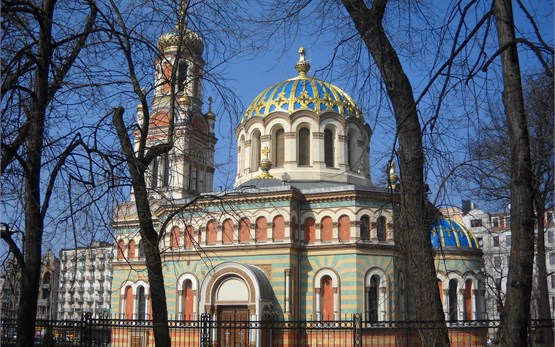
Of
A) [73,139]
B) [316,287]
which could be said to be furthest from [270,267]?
[73,139]

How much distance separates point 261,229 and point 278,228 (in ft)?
2.59

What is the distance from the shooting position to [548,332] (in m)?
14.1

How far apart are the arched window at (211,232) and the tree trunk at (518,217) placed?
22.2 meters

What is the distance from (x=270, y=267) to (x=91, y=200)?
63.2 feet

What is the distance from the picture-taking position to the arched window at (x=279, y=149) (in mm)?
31359

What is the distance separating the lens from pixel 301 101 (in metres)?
31.3

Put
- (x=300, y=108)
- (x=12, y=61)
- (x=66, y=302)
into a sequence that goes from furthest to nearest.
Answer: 1. (x=66, y=302)
2. (x=300, y=108)
3. (x=12, y=61)

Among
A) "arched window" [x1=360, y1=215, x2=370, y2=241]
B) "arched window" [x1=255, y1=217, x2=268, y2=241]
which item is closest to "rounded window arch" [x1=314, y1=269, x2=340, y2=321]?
"arched window" [x1=360, y1=215, x2=370, y2=241]

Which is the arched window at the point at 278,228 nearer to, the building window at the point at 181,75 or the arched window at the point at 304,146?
the arched window at the point at 304,146

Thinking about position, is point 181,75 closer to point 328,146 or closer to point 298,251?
point 298,251

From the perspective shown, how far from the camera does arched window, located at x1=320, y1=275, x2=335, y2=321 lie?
25859mm

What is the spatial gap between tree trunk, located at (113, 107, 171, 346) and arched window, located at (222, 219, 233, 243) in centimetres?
1792

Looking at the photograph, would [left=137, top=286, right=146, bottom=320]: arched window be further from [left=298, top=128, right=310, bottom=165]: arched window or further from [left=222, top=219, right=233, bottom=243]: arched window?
[left=298, top=128, right=310, bottom=165]: arched window

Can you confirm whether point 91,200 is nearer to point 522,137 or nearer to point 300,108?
point 522,137
